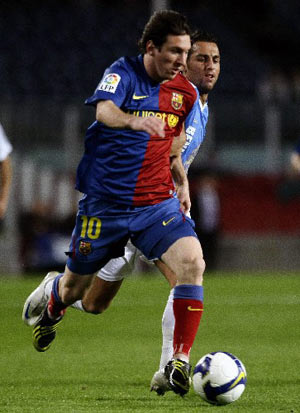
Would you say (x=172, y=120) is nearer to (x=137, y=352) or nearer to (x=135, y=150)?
(x=135, y=150)

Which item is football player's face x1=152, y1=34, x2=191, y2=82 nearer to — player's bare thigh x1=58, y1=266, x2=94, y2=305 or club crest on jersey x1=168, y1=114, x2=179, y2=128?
club crest on jersey x1=168, y1=114, x2=179, y2=128

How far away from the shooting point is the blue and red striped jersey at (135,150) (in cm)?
591

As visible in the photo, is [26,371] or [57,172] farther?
[57,172]

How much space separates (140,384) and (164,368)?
737 mm

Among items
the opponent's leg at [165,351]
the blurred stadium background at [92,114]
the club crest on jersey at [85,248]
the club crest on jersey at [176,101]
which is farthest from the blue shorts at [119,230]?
the blurred stadium background at [92,114]

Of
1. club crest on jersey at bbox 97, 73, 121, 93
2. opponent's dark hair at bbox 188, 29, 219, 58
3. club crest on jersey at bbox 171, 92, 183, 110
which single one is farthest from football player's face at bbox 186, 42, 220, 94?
club crest on jersey at bbox 97, 73, 121, 93

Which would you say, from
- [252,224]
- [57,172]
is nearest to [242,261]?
[252,224]

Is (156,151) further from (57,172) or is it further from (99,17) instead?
(99,17)

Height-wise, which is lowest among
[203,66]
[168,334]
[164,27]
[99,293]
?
[99,293]

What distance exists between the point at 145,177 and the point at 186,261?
627 mm

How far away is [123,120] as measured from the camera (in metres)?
5.34

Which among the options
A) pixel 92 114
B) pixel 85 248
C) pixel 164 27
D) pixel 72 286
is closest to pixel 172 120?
pixel 164 27

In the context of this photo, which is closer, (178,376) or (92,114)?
(178,376)

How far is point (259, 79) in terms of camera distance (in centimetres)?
2220
